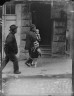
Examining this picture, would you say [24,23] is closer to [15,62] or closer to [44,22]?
[44,22]

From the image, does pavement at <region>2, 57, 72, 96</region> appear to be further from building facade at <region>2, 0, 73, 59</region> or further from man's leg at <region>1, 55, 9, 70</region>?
building facade at <region>2, 0, 73, 59</region>

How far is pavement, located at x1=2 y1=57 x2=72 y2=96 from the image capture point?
682 centimetres

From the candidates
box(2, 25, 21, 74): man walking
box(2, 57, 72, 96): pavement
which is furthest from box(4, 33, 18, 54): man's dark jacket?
box(2, 57, 72, 96): pavement

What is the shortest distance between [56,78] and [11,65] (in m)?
0.85

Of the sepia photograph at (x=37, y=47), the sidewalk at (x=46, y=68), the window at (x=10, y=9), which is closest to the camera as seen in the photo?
the window at (x=10, y=9)

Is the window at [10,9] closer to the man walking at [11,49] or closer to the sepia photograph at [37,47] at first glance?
the sepia photograph at [37,47]

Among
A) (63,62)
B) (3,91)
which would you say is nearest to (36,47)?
(63,62)

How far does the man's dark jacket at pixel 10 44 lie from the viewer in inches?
267

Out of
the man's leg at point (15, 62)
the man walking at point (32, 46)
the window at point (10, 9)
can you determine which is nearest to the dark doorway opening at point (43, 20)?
the man walking at point (32, 46)

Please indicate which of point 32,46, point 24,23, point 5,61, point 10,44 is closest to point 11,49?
point 10,44

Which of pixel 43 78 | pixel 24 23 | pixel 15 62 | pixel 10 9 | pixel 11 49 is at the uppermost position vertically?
pixel 10 9

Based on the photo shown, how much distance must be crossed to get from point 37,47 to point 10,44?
49cm

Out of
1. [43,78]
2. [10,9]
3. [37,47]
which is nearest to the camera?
[10,9]

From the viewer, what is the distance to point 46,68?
269 inches
